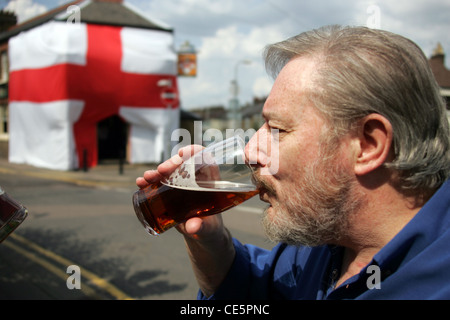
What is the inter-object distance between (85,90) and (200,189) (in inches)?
567

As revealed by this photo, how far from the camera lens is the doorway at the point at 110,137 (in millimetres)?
16875

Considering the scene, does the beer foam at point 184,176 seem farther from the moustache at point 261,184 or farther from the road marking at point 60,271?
the road marking at point 60,271

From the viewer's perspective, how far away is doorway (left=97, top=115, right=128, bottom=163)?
16.9 metres

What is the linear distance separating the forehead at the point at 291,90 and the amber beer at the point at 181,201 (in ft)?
0.79

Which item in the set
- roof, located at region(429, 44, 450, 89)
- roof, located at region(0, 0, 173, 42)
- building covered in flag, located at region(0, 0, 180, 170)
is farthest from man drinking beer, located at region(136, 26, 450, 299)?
roof, located at region(0, 0, 173, 42)

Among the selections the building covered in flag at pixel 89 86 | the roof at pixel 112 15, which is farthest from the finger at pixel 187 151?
the roof at pixel 112 15

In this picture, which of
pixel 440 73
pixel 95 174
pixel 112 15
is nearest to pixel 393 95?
pixel 440 73

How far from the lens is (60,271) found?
405cm

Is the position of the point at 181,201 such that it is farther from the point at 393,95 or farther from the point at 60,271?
the point at 60,271

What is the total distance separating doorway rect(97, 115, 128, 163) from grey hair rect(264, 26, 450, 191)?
53.1 feet

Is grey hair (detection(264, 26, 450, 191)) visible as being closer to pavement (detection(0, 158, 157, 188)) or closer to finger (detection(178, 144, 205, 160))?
finger (detection(178, 144, 205, 160))

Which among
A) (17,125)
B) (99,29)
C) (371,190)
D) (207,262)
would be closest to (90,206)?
(207,262)
